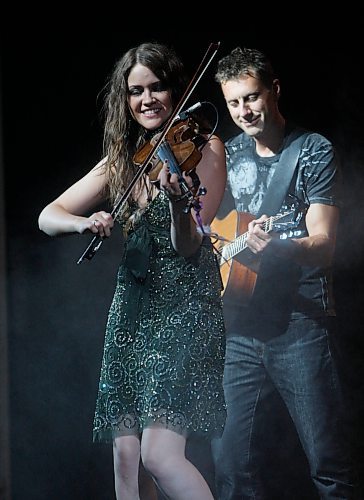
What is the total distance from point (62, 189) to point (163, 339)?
914mm

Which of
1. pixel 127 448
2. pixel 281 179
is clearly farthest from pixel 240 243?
pixel 127 448

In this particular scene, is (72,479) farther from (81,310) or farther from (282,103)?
(282,103)

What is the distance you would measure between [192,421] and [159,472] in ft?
0.47

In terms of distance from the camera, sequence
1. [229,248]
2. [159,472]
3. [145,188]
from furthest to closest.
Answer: [229,248] < [145,188] < [159,472]

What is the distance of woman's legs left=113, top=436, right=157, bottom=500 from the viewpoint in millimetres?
2109

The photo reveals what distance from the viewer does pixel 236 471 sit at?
2.48 meters

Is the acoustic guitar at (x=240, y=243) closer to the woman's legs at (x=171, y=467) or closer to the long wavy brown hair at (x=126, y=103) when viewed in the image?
the long wavy brown hair at (x=126, y=103)

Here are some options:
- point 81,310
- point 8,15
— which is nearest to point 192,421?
point 81,310

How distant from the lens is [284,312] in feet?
8.05

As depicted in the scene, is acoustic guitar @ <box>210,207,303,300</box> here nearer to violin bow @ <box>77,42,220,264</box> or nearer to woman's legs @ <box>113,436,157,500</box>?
violin bow @ <box>77,42,220,264</box>

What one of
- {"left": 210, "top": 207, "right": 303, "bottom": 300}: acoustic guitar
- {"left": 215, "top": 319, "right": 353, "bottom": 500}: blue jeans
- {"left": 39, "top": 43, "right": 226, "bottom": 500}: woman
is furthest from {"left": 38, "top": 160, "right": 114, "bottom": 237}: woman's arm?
{"left": 215, "top": 319, "right": 353, "bottom": 500}: blue jeans

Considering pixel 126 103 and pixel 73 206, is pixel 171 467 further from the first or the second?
pixel 126 103

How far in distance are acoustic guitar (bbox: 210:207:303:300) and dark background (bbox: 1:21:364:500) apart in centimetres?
21

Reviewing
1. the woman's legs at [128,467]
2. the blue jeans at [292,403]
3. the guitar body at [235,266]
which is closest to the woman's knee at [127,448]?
the woman's legs at [128,467]
